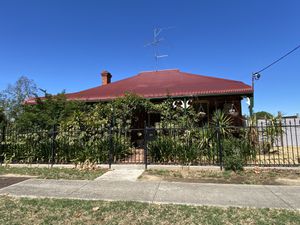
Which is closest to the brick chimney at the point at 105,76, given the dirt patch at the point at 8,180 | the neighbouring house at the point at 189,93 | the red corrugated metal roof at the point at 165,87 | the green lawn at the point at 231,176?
the red corrugated metal roof at the point at 165,87

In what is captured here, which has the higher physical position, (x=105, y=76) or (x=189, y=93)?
(x=105, y=76)

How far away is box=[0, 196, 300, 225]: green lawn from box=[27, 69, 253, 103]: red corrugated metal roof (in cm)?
797

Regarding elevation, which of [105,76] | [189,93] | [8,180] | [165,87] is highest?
[105,76]

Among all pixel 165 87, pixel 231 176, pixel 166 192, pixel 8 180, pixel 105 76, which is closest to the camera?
pixel 166 192

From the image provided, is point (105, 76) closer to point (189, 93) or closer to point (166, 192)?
point (189, 93)

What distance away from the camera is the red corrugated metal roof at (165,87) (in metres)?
12.0

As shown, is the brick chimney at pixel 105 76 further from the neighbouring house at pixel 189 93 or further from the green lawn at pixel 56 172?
the green lawn at pixel 56 172

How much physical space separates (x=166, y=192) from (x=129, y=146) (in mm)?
4898

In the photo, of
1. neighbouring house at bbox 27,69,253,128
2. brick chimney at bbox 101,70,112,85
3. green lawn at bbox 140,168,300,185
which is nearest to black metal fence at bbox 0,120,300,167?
green lawn at bbox 140,168,300,185

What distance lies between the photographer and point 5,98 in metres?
38.2

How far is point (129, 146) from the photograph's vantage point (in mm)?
10039

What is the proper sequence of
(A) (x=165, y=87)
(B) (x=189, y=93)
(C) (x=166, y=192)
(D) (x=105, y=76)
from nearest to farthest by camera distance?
1. (C) (x=166, y=192)
2. (B) (x=189, y=93)
3. (A) (x=165, y=87)
4. (D) (x=105, y=76)

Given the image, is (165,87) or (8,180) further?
(165,87)

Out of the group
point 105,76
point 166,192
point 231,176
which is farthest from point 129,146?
point 105,76
